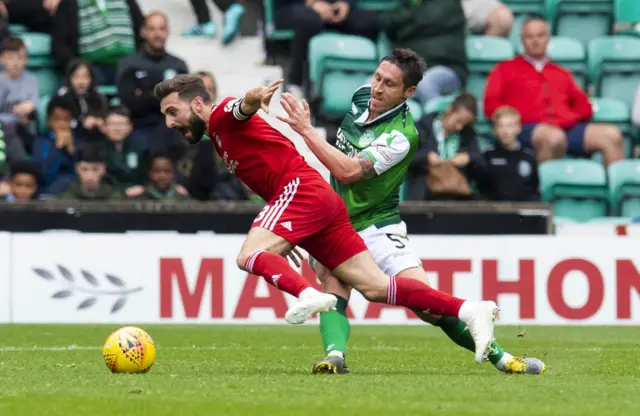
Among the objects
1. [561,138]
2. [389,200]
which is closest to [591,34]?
[561,138]

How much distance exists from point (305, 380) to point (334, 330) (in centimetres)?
67

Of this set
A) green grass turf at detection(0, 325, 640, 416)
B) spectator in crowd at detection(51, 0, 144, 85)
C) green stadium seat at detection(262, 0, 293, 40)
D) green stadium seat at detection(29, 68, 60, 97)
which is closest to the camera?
green grass turf at detection(0, 325, 640, 416)

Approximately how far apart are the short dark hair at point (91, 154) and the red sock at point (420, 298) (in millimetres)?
7060

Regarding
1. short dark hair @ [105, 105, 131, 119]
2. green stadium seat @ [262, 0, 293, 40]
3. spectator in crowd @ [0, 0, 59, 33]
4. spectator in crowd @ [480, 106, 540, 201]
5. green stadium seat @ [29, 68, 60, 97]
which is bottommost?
spectator in crowd @ [480, 106, 540, 201]

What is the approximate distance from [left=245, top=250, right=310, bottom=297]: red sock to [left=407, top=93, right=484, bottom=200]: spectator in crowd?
714 centimetres

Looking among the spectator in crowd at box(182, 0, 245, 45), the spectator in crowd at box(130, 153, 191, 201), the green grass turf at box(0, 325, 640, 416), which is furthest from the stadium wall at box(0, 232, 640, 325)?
the spectator in crowd at box(182, 0, 245, 45)

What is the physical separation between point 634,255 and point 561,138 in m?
2.42

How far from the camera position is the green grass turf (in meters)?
5.97

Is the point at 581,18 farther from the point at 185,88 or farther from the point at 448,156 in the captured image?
the point at 185,88

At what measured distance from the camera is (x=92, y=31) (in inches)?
638

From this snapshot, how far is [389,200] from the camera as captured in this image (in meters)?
8.23

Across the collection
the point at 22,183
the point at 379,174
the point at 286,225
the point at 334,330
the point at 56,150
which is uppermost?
the point at 379,174

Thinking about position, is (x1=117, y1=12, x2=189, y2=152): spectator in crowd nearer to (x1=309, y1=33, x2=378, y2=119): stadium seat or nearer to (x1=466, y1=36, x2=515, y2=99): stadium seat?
(x1=309, y1=33, x2=378, y2=119): stadium seat


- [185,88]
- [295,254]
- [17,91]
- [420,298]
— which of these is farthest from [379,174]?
[17,91]
